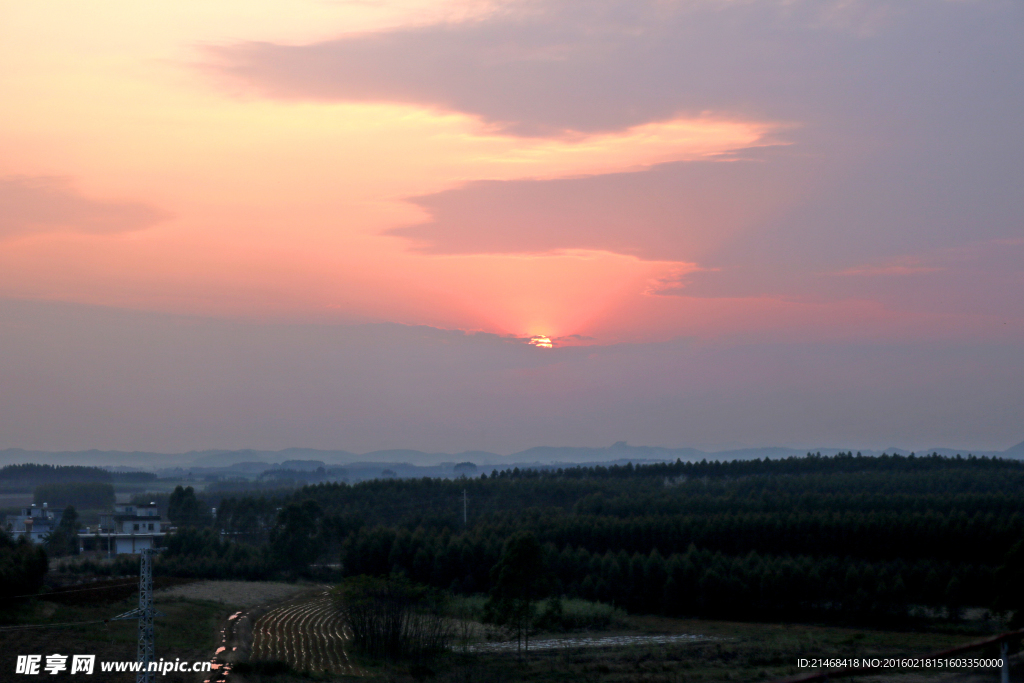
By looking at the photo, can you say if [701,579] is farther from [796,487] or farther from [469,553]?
[796,487]

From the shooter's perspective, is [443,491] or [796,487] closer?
[796,487]

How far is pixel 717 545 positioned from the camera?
94562 mm

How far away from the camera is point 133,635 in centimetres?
5078

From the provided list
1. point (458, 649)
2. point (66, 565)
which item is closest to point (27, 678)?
point (458, 649)

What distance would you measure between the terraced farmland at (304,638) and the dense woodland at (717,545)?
42.1ft

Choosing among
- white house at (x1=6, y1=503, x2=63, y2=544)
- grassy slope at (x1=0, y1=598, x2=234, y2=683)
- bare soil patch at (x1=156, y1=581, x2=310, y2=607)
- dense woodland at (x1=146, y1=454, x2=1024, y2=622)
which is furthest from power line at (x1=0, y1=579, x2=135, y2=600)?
white house at (x1=6, y1=503, x2=63, y2=544)

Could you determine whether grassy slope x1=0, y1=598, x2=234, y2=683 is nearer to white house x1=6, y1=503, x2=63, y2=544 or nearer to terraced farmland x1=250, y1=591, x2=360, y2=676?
terraced farmland x1=250, y1=591, x2=360, y2=676

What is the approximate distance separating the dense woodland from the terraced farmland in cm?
1284

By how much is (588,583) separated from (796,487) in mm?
63059

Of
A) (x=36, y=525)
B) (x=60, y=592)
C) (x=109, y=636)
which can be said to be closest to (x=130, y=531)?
(x=36, y=525)

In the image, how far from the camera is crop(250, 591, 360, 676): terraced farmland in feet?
160

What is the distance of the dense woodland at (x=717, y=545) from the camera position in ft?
249

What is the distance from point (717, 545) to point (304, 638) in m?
51.1

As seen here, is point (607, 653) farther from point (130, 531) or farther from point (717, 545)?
point (130, 531)
